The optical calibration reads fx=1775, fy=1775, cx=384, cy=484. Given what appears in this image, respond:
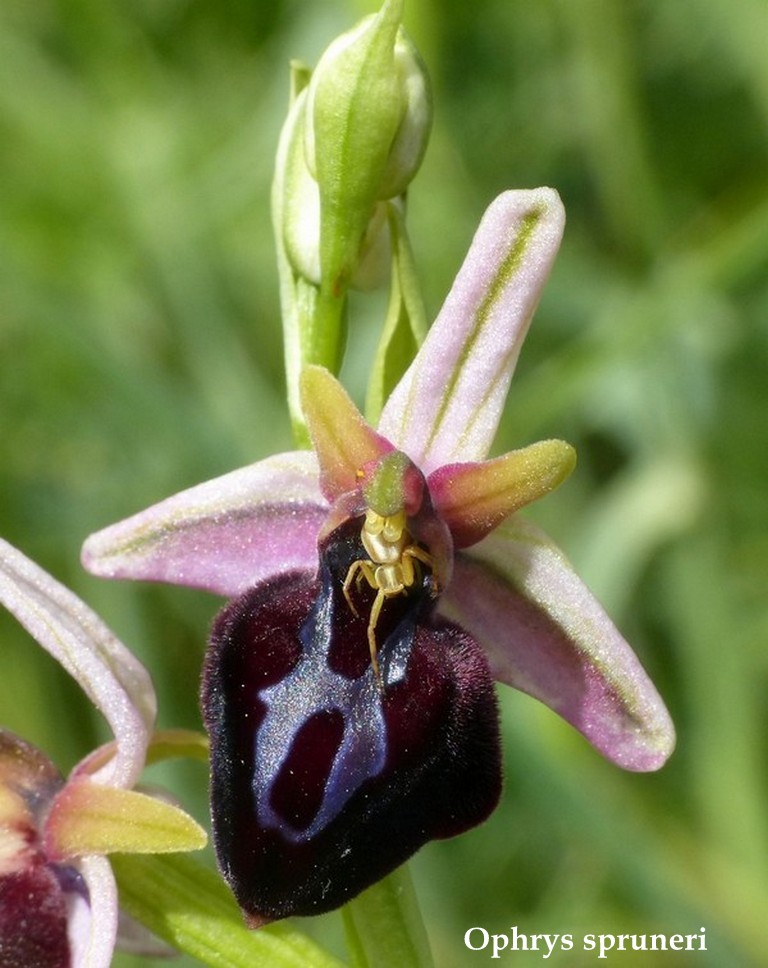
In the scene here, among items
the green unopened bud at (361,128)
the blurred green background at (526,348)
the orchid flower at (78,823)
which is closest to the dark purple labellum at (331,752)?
the orchid flower at (78,823)

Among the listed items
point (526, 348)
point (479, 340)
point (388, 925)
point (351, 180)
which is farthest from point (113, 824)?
point (526, 348)

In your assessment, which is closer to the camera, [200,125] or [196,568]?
[196,568]

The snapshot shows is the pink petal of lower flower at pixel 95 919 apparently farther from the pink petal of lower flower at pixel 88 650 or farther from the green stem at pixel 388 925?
the green stem at pixel 388 925

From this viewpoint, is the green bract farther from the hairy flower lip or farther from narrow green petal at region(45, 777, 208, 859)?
narrow green petal at region(45, 777, 208, 859)

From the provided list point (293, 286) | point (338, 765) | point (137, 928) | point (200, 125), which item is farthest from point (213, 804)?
point (200, 125)

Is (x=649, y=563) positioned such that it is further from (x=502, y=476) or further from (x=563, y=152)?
(x=502, y=476)
